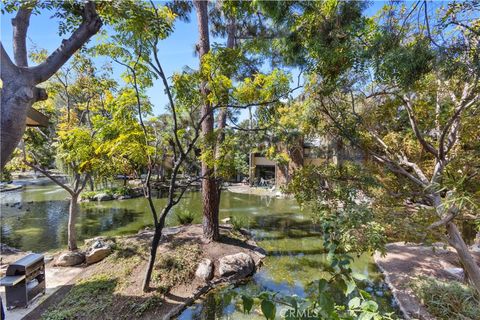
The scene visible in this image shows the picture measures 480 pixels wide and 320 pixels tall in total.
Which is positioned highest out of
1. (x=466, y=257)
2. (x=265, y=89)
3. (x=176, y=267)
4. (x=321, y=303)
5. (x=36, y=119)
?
(x=265, y=89)

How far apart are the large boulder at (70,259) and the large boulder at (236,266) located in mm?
3500

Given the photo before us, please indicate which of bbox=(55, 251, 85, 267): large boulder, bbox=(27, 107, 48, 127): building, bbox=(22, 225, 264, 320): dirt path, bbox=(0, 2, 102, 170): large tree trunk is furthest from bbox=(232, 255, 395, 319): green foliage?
bbox=(55, 251, 85, 267): large boulder

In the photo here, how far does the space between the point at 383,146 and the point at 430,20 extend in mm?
2544

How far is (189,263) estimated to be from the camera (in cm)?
616

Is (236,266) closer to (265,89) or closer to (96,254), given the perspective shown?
(96,254)

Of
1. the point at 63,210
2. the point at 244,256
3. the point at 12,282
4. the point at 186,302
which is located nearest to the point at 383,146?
the point at 244,256

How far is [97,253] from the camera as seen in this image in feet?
21.0

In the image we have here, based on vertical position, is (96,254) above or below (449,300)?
above

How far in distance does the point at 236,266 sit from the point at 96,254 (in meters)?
3.49

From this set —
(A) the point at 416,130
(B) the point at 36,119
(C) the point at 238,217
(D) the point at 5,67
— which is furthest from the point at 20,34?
(C) the point at 238,217

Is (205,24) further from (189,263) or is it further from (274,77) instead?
(189,263)

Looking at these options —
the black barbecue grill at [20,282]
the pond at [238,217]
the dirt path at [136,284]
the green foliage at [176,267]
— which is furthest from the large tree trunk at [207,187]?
the black barbecue grill at [20,282]

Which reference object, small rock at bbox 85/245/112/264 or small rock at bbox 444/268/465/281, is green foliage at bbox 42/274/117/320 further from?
small rock at bbox 444/268/465/281

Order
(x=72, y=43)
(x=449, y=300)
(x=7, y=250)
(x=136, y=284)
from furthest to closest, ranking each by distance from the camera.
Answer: (x=7, y=250)
(x=136, y=284)
(x=449, y=300)
(x=72, y=43)
